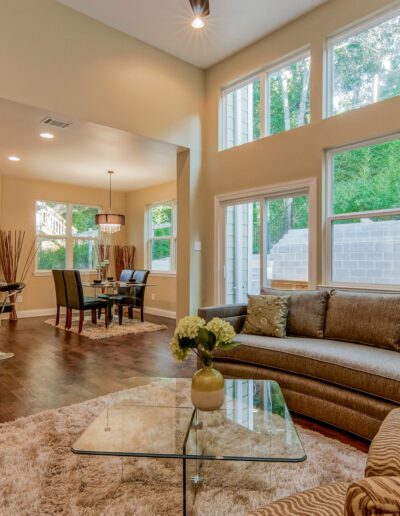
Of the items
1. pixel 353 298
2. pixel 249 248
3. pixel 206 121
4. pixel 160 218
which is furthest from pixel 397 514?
pixel 160 218

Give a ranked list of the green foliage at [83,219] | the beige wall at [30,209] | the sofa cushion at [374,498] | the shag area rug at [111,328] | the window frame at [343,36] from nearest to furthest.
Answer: the sofa cushion at [374,498] < the window frame at [343,36] < the shag area rug at [111,328] < the beige wall at [30,209] < the green foliage at [83,219]

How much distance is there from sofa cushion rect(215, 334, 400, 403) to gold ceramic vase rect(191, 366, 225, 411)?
87 cm

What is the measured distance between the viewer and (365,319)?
2.76 m

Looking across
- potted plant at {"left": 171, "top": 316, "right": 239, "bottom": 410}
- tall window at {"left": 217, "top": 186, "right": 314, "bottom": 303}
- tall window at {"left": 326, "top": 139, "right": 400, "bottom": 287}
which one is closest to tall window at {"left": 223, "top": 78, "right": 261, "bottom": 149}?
tall window at {"left": 217, "top": 186, "right": 314, "bottom": 303}

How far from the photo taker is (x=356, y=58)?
3.62m

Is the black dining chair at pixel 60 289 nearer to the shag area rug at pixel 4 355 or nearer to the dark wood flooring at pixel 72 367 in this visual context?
the dark wood flooring at pixel 72 367

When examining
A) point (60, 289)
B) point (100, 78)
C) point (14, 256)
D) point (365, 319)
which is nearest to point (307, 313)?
point (365, 319)

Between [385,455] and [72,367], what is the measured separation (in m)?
3.43

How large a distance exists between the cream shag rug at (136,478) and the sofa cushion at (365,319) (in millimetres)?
869

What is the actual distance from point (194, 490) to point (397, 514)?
4.54ft

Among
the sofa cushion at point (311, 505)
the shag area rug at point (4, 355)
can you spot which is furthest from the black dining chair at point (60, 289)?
the sofa cushion at point (311, 505)

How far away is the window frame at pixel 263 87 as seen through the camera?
13.6 feet

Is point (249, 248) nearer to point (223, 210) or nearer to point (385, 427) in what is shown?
point (223, 210)

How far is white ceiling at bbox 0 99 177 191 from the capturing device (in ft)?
13.5
